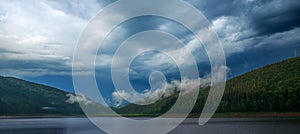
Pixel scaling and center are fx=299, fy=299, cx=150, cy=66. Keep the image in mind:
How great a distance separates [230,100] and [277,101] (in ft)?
83.2

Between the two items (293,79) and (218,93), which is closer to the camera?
(293,79)

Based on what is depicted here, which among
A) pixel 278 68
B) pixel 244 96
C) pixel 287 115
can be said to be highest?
pixel 278 68

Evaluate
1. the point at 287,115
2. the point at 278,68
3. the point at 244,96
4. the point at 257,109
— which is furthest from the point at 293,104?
the point at 278,68

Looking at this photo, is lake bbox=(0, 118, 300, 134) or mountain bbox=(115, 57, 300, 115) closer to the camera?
lake bbox=(0, 118, 300, 134)

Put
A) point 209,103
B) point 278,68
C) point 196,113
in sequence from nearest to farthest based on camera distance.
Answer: point 196,113 < point 209,103 < point 278,68

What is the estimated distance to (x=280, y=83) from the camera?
500 ft

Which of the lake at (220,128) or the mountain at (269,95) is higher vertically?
the mountain at (269,95)

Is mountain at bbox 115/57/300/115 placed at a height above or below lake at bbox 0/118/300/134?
above

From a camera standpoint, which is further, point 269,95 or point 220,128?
point 269,95

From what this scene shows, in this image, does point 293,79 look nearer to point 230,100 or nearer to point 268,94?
point 268,94

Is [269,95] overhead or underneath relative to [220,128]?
overhead

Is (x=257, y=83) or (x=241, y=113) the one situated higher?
(x=257, y=83)

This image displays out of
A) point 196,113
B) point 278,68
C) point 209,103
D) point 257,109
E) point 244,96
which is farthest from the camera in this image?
point 278,68

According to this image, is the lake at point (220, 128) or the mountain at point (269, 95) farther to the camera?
the mountain at point (269, 95)
